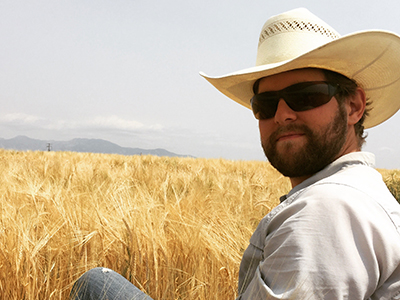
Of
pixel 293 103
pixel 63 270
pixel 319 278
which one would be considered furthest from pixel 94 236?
pixel 319 278

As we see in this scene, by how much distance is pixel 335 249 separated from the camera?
2.04 ft

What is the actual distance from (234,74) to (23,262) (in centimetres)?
125

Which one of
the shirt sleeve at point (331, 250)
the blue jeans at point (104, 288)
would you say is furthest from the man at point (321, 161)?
the blue jeans at point (104, 288)

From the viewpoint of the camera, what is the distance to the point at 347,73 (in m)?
1.34

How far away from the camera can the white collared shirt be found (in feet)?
2.03

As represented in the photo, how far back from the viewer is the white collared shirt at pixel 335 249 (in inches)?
24.4

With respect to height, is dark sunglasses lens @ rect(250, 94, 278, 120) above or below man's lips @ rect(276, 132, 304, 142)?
above

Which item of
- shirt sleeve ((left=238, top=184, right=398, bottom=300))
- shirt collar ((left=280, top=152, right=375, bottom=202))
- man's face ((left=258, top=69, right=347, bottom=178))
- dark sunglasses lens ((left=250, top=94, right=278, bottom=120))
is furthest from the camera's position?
dark sunglasses lens ((left=250, top=94, right=278, bottom=120))

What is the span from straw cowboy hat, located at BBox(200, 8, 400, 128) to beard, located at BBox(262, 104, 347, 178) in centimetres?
23

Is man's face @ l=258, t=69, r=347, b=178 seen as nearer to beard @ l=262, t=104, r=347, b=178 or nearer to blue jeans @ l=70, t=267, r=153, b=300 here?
beard @ l=262, t=104, r=347, b=178

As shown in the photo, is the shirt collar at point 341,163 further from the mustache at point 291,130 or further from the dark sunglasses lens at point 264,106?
the dark sunglasses lens at point 264,106

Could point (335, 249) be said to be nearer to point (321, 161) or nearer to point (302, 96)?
point (321, 161)

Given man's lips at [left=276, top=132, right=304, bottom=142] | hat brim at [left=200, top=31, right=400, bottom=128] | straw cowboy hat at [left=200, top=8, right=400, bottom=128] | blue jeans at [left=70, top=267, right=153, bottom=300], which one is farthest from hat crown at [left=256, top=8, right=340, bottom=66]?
blue jeans at [left=70, top=267, right=153, bottom=300]

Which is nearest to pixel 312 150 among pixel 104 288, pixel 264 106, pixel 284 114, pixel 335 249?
pixel 284 114
